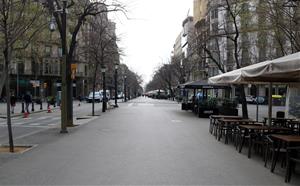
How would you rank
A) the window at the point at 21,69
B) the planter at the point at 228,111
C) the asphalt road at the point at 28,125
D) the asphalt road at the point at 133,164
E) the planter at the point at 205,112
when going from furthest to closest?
the window at the point at 21,69, the planter at the point at 205,112, the planter at the point at 228,111, the asphalt road at the point at 28,125, the asphalt road at the point at 133,164

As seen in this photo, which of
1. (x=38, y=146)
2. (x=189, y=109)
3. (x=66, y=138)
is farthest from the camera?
(x=189, y=109)

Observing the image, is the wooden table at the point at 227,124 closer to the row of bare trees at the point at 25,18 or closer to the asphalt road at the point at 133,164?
the asphalt road at the point at 133,164

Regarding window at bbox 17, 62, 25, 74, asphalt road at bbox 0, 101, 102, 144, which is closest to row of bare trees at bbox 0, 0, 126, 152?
asphalt road at bbox 0, 101, 102, 144

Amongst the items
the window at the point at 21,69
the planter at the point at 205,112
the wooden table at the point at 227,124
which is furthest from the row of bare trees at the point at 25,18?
the window at the point at 21,69

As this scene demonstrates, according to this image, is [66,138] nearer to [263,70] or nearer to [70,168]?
[70,168]

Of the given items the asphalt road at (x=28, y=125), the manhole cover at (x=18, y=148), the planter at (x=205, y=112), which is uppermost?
the planter at (x=205, y=112)

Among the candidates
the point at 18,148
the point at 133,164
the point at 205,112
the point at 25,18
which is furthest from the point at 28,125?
the point at 133,164

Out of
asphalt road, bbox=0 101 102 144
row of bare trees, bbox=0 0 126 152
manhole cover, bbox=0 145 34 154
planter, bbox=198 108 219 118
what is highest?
row of bare trees, bbox=0 0 126 152

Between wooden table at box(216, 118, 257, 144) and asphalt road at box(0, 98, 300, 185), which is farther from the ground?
wooden table at box(216, 118, 257, 144)

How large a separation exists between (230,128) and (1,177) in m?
8.04

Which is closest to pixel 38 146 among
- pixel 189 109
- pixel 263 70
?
pixel 263 70

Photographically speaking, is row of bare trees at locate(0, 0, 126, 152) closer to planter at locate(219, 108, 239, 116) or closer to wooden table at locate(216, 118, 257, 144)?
wooden table at locate(216, 118, 257, 144)

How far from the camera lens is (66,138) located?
1484 cm

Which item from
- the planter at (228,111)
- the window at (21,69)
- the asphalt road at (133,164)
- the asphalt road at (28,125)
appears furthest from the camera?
the window at (21,69)
